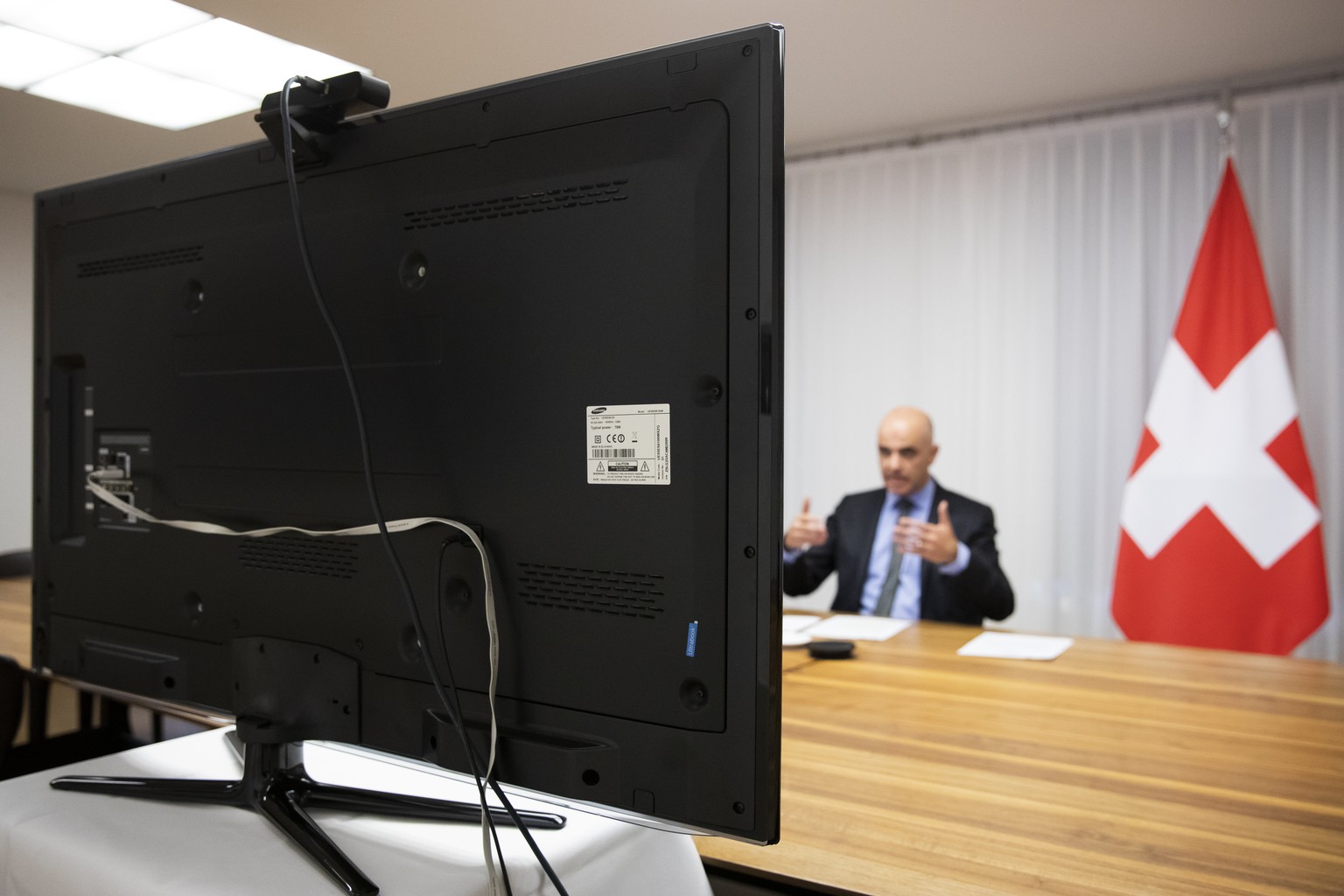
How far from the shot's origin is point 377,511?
777 millimetres

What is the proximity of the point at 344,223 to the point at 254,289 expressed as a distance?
0.13m

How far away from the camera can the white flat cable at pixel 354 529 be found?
0.73 metres

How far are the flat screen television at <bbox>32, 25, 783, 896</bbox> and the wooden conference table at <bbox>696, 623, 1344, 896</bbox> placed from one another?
14.1 inches

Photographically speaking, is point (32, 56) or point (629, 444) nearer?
point (629, 444)

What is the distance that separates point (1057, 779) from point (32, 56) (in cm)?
394

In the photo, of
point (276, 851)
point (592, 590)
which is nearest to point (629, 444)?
point (592, 590)

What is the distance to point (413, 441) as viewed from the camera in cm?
80

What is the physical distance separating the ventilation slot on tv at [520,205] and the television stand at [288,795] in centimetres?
50

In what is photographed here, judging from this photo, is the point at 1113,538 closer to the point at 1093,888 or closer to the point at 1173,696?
the point at 1173,696

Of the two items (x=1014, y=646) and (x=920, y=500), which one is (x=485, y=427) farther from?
(x=920, y=500)

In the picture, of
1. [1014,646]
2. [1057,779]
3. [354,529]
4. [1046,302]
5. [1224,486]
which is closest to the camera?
[354,529]

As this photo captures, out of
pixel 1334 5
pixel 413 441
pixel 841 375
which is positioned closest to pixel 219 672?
pixel 413 441

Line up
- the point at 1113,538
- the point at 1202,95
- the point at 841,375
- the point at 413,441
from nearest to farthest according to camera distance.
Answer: the point at 413,441 < the point at 1202,95 < the point at 1113,538 < the point at 841,375

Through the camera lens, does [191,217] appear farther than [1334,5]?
No
